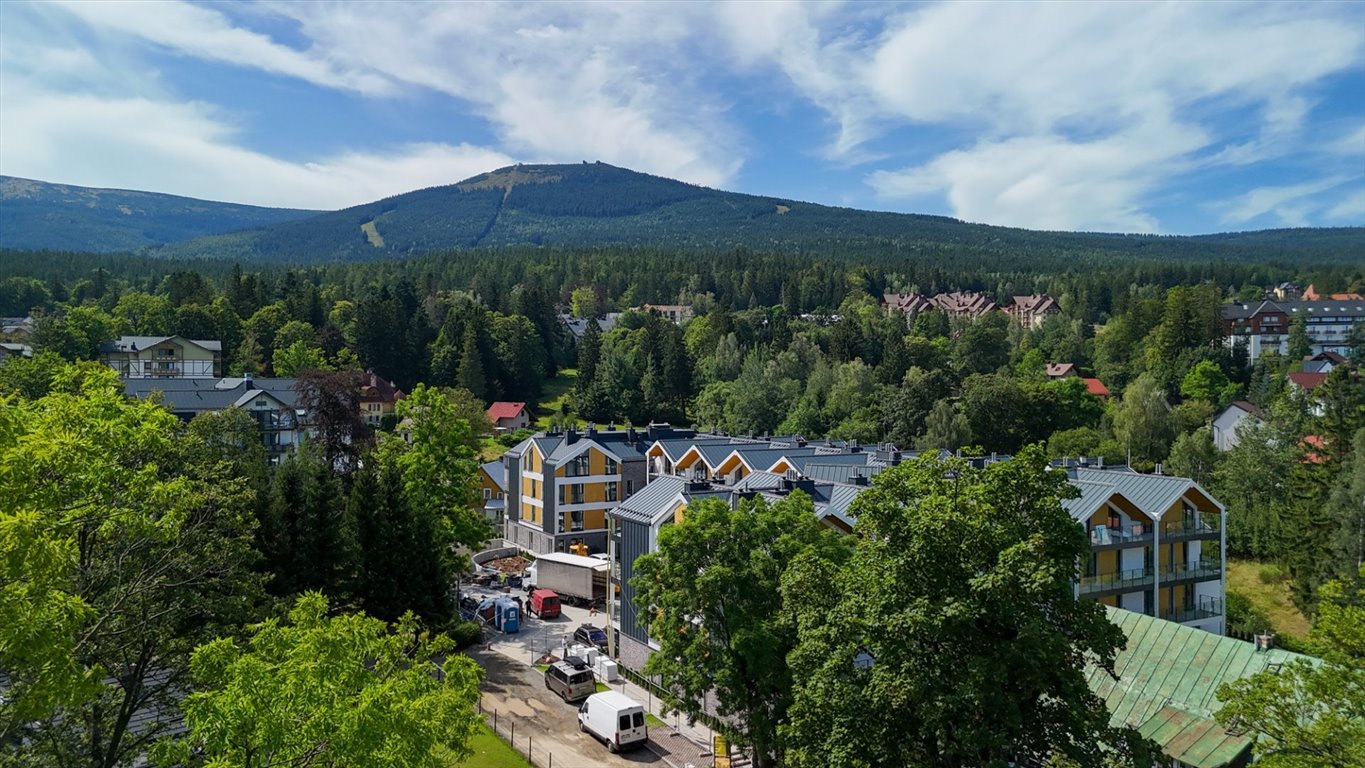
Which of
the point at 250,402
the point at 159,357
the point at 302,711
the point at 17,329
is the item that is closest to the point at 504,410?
the point at 159,357

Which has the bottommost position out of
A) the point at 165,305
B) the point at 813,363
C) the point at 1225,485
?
the point at 1225,485

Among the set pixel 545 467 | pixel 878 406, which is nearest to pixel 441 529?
pixel 545 467

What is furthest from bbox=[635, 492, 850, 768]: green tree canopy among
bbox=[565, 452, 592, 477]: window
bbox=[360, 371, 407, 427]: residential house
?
bbox=[360, 371, 407, 427]: residential house

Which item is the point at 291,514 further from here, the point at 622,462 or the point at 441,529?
the point at 622,462

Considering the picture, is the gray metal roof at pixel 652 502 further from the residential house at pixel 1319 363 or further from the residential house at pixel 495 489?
the residential house at pixel 1319 363

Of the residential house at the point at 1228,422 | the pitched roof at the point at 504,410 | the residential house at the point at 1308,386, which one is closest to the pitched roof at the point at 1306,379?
the residential house at the point at 1308,386

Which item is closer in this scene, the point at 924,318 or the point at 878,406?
the point at 878,406
